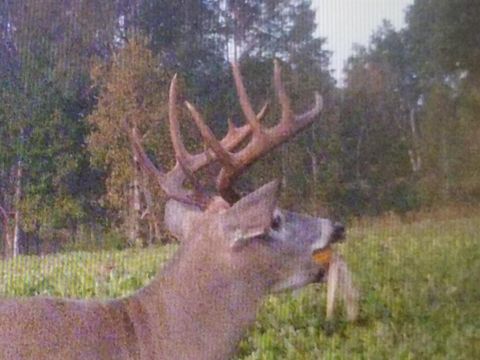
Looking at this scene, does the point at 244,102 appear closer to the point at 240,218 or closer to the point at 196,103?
the point at 196,103

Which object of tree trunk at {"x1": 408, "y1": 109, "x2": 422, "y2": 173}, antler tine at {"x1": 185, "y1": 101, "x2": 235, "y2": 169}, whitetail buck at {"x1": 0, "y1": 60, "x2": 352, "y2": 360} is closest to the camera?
whitetail buck at {"x1": 0, "y1": 60, "x2": 352, "y2": 360}

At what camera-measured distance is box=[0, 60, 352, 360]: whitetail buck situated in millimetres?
1096

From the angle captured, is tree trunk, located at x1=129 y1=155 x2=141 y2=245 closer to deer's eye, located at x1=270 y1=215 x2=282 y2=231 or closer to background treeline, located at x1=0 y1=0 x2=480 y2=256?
background treeline, located at x1=0 y1=0 x2=480 y2=256

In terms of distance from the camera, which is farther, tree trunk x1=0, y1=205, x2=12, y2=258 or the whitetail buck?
tree trunk x1=0, y1=205, x2=12, y2=258

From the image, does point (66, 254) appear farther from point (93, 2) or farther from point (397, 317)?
point (397, 317)

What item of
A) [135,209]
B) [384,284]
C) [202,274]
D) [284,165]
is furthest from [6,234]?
[384,284]

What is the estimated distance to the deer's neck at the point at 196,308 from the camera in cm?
116

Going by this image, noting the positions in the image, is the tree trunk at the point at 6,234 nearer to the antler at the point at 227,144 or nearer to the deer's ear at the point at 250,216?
the antler at the point at 227,144

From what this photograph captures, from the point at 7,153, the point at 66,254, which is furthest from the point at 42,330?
the point at 7,153

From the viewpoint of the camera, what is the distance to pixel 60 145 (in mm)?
1288

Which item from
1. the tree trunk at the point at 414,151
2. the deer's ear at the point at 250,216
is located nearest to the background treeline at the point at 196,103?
the tree trunk at the point at 414,151

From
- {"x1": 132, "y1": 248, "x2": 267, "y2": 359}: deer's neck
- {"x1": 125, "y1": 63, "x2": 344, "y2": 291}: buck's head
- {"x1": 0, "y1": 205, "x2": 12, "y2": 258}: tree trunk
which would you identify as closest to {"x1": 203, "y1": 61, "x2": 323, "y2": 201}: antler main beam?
{"x1": 125, "y1": 63, "x2": 344, "y2": 291}: buck's head

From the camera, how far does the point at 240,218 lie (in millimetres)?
1164

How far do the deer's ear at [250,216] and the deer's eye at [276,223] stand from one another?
38 mm
